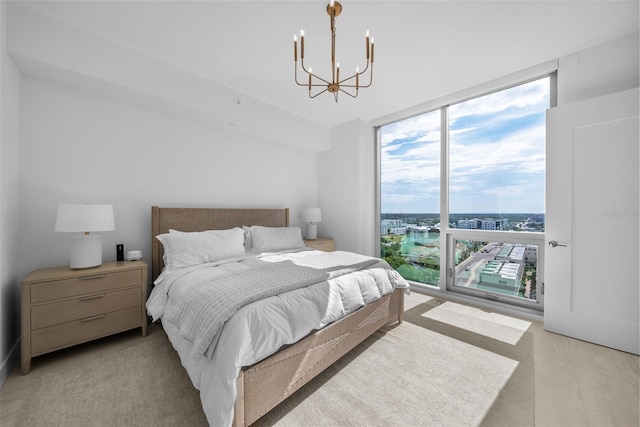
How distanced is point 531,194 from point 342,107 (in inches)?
105

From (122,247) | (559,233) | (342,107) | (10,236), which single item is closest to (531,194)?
(559,233)

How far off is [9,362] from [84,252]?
0.87 m

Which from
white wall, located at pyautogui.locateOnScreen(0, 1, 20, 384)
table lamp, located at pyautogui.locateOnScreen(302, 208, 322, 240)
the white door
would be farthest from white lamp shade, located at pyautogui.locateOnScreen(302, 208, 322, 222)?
white wall, located at pyautogui.locateOnScreen(0, 1, 20, 384)

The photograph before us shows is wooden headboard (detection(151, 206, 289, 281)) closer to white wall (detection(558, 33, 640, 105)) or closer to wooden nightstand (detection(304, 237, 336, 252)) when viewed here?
wooden nightstand (detection(304, 237, 336, 252))

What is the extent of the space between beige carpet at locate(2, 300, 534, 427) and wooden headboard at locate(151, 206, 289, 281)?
3.22ft

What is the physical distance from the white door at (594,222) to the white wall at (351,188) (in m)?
2.29

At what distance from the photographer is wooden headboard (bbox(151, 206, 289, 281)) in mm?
2746

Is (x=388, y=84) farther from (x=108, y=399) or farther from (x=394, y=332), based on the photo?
(x=108, y=399)

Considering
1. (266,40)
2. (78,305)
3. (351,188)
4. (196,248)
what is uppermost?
(266,40)

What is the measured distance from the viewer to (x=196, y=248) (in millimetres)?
2521

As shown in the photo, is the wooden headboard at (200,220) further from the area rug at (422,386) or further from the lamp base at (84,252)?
the area rug at (422,386)

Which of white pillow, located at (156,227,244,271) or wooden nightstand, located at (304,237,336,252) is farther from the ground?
white pillow, located at (156,227,244,271)

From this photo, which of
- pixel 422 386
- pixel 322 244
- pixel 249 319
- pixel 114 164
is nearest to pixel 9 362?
pixel 114 164

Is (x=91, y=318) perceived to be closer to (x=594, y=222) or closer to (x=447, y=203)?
(x=447, y=203)
